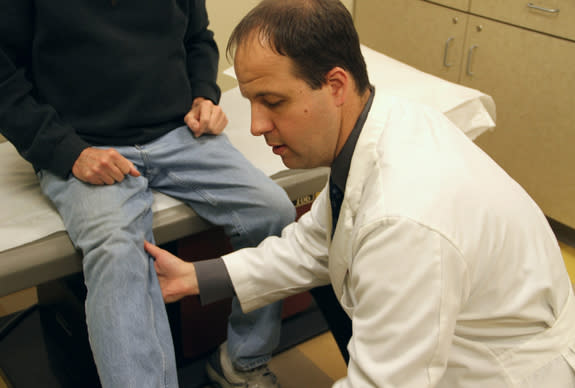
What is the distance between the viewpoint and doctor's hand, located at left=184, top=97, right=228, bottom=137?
1.42 meters

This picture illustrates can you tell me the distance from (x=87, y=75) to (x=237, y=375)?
746 mm

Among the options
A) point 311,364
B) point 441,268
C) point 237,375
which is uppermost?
point 441,268

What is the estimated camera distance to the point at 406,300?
0.79m

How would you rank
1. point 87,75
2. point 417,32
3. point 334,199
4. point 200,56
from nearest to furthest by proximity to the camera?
1. point 334,199
2. point 87,75
3. point 200,56
4. point 417,32

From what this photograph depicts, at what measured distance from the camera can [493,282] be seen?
862 millimetres

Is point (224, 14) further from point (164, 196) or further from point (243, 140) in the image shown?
point (164, 196)

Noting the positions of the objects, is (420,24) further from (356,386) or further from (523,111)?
(356,386)

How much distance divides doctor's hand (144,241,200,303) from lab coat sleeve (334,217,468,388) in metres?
A: 0.47

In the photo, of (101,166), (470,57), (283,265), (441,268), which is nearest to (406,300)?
(441,268)

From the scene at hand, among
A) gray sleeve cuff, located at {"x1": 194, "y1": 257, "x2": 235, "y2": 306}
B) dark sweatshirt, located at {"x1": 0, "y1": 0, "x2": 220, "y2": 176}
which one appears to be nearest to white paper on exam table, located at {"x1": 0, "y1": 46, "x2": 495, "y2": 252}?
dark sweatshirt, located at {"x1": 0, "y1": 0, "x2": 220, "y2": 176}

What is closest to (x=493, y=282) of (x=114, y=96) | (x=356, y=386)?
(x=356, y=386)

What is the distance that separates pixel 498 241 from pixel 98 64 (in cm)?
90

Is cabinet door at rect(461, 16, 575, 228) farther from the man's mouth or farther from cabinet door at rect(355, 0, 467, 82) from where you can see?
the man's mouth

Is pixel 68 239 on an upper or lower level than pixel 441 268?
lower
